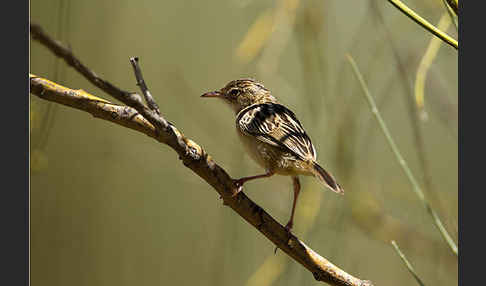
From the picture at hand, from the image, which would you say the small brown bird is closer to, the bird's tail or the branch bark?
the bird's tail

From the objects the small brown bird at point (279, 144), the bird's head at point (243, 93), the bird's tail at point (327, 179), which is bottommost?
the bird's tail at point (327, 179)

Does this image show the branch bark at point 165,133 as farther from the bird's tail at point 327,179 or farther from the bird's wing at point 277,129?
the bird's wing at point 277,129

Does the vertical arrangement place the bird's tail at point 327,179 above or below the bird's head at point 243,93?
below

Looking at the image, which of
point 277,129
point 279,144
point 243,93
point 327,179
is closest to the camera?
point 327,179

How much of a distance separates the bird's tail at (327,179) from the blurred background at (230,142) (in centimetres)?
36

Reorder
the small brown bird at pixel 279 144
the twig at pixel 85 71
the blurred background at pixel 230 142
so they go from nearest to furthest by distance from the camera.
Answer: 1. the twig at pixel 85 71
2. the small brown bird at pixel 279 144
3. the blurred background at pixel 230 142

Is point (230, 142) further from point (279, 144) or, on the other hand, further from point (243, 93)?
point (279, 144)

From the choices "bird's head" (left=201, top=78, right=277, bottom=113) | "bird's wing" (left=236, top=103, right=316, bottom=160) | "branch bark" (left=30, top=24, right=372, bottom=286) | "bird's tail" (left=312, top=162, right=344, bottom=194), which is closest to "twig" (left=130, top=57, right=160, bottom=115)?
"branch bark" (left=30, top=24, right=372, bottom=286)

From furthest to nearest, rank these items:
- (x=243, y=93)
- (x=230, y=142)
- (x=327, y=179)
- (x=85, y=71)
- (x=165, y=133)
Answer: (x=230, y=142) → (x=243, y=93) → (x=327, y=179) → (x=165, y=133) → (x=85, y=71)

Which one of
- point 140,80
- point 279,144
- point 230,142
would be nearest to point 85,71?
point 140,80

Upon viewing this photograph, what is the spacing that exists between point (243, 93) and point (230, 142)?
550 millimetres

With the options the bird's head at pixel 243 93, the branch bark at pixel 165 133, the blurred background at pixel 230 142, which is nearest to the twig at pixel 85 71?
the branch bark at pixel 165 133

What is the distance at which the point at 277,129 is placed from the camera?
8.28 feet

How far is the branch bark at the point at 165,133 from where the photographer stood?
1.12 metres
